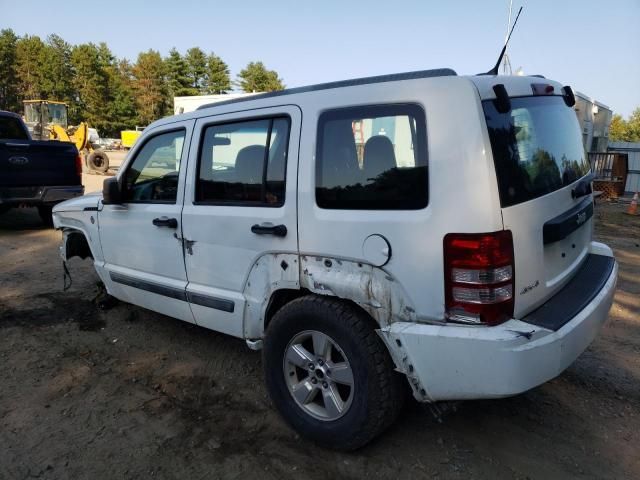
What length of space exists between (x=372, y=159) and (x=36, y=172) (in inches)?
313

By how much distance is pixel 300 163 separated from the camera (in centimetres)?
266

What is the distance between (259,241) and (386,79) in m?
1.15

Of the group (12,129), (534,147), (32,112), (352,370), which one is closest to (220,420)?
(352,370)

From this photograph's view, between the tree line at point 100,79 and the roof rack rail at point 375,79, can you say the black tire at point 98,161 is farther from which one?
the tree line at point 100,79

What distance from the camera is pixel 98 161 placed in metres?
20.0

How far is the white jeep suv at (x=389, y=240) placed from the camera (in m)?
2.13

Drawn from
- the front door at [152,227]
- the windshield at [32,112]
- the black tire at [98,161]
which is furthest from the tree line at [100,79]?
the front door at [152,227]

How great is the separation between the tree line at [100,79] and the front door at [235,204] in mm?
68434

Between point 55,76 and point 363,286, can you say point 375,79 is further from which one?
point 55,76

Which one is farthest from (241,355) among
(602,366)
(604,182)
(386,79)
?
(604,182)

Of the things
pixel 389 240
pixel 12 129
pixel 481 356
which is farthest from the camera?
pixel 12 129

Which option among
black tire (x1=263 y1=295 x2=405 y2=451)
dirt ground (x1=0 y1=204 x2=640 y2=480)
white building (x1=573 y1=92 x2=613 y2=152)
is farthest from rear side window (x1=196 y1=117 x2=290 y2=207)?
white building (x1=573 y1=92 x2=613 y2=152)

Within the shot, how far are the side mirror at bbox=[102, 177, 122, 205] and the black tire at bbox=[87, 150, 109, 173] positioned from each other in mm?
17974

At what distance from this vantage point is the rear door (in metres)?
2.21
